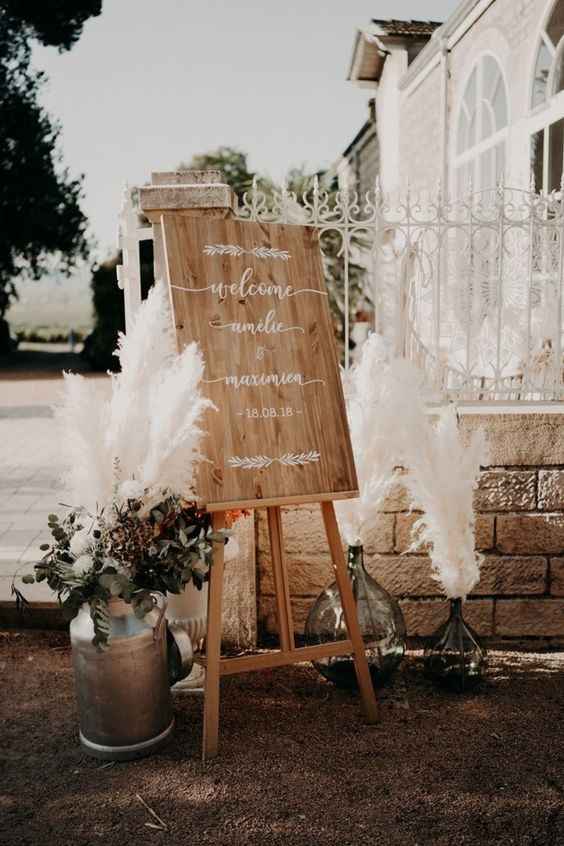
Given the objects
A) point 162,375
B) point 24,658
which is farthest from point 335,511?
point 24,658

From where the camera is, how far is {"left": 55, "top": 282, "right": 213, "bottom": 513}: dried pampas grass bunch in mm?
2494

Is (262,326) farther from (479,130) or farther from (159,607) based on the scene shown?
(479,130)

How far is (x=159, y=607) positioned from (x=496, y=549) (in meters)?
1.58

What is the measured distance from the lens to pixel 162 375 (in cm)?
268

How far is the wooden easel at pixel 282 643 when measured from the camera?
269 centimetres

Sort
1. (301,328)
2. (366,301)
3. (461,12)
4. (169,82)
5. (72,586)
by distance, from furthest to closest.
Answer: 1. (169,82)
2. (366,301)
3. (461,12)
4. (301,328)
5. (72,586)

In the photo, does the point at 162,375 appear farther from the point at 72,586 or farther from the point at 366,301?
the point at 366,301

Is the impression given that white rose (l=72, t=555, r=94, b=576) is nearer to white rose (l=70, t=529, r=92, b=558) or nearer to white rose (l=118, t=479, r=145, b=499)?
white rose (l=70, t=529, r=92, b=558)

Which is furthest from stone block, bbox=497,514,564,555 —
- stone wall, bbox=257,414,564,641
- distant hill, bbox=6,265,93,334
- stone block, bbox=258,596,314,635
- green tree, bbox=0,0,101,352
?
green tree, bbox=0,0,101,352

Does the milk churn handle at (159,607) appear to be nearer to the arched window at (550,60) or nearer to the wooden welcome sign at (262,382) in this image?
the wooden welcome sign at (262,382)

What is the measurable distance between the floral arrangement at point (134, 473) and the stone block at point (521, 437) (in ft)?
4.60

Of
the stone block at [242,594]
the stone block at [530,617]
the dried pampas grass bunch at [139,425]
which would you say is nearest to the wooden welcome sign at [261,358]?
the dried pampas grass bunch at [139,425]

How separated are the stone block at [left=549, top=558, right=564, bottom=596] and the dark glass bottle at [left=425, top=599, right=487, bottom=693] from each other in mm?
554

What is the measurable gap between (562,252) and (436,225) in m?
0.60
